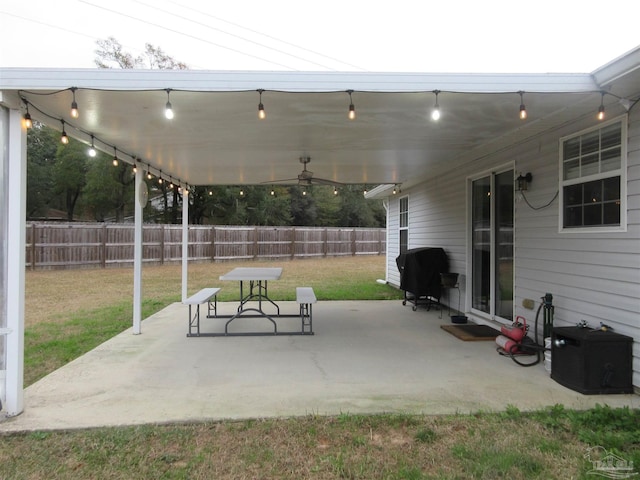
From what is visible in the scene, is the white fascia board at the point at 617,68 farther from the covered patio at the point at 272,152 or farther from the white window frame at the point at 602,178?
the white window frame at the point at 602,178

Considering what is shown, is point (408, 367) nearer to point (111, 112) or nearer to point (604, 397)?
point (604, 397)

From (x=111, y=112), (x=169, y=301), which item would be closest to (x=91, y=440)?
(x=111, y=112)

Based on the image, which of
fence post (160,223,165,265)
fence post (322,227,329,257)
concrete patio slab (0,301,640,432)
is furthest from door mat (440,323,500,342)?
fence post (322,227,329,257)

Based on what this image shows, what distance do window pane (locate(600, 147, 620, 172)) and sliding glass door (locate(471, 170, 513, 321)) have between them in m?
1.66

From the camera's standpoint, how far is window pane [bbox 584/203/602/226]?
3.70m

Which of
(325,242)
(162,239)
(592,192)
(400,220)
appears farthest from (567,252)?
(325,242)

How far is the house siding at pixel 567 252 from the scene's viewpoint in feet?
10.9

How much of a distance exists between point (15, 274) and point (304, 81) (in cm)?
250

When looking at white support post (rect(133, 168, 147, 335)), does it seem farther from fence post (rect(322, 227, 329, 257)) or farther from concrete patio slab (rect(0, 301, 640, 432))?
fence post (rect(322, 227, 329, 257))

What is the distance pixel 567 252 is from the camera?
4.11 m

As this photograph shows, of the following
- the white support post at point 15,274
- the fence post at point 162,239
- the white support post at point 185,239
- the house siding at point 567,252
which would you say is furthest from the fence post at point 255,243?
the white support post at point 15,274

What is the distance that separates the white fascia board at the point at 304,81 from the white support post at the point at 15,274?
1.83 ft

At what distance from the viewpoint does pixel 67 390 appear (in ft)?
11.2

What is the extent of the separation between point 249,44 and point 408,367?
1463 centimetres
